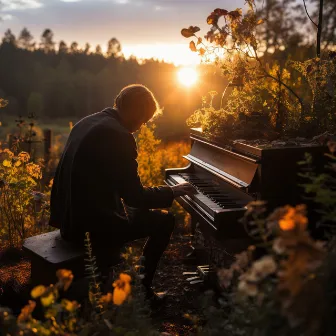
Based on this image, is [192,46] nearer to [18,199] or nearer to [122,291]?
[18,199]

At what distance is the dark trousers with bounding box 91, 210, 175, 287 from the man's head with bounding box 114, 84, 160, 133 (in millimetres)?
776

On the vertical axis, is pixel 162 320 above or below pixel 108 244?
below

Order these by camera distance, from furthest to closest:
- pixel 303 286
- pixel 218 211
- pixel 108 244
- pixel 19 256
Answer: pixel 19 256
pixel 108 244
pixel 218 211
pixel 303 286

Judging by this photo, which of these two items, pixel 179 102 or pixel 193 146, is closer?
pixel 193 146

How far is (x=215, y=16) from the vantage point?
416cm

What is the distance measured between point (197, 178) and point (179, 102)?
22.6 meters

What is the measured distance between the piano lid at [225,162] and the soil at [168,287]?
1257mm

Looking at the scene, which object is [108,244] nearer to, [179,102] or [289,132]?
[289,132]

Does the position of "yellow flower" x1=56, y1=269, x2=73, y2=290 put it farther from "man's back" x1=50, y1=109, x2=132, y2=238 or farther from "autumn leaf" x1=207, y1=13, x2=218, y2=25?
"autumn leaf" x1=207, y1=13, x2=218, y2=25

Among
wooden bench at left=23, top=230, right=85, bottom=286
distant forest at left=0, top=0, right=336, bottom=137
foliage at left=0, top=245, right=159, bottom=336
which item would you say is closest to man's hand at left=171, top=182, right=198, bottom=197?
wooden bench at left=23, top=230, right=85, bottom=286

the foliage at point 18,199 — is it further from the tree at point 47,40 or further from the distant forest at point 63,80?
the tree at point 47,40

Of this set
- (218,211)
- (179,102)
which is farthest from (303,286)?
(179,102)

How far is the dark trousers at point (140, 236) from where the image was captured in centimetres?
367

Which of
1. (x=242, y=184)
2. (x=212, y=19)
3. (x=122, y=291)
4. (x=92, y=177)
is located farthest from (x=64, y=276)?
(x=212, y=19)
